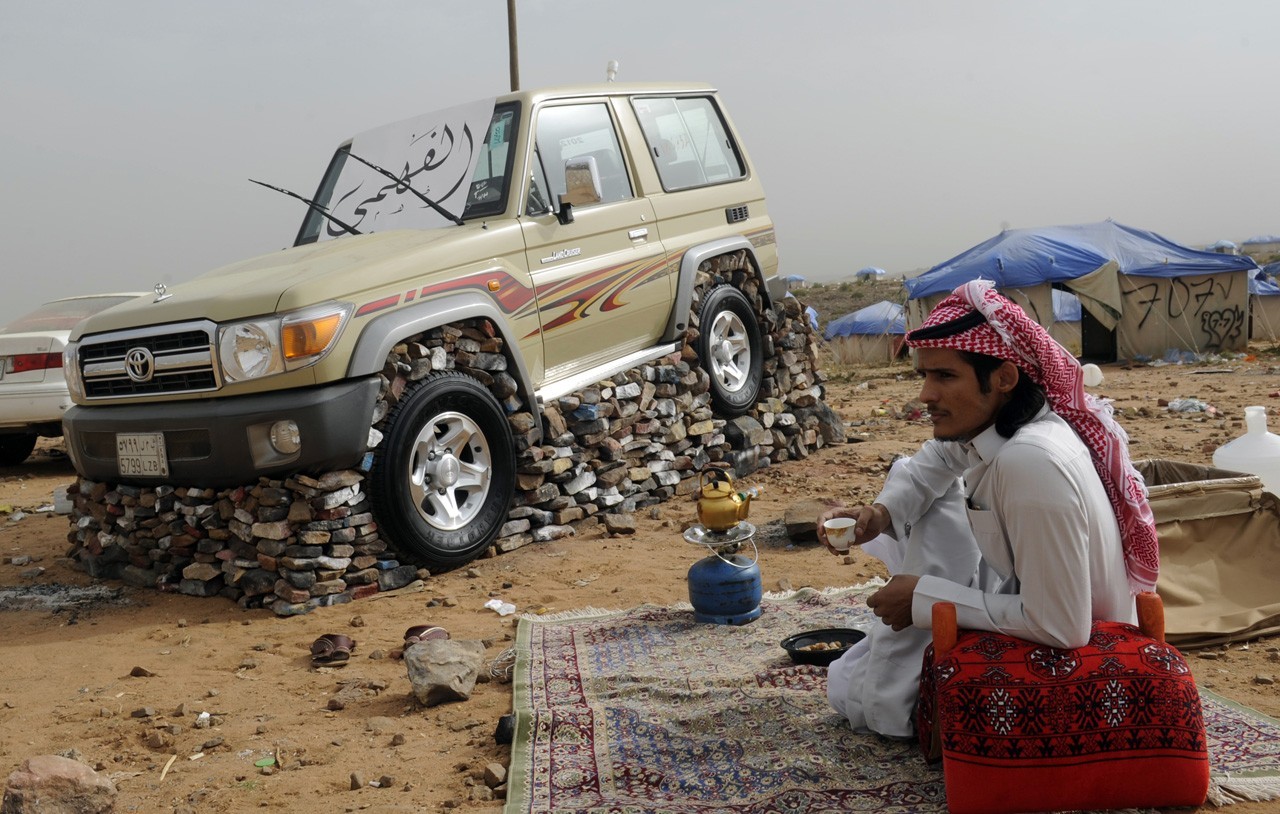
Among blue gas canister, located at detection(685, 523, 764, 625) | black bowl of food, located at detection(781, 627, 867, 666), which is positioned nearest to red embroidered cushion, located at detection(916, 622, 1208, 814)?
black bowl of food, located at detection(781, 627, 867, 666)

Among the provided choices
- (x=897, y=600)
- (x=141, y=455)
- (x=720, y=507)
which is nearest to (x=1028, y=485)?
(x=897, y=600)

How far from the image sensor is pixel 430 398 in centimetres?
557

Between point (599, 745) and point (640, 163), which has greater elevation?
point (640, 163)

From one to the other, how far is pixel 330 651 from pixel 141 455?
5.65 feet

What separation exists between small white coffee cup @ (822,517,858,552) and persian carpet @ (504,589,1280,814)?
60cm

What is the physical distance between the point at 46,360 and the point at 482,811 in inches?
319

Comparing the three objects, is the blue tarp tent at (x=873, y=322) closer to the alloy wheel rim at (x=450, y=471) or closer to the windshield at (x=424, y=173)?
the windshield at (x=424, y=173)

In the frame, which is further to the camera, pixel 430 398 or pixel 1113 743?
pixel 430 398

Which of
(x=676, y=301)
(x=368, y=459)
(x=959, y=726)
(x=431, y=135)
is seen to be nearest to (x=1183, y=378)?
(x=676, y=301)

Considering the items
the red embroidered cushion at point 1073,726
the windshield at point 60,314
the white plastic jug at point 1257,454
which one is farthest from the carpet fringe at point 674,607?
the windshield at point 60,314

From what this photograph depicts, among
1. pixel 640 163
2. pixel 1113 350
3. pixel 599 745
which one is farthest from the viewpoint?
pixel 1113 350

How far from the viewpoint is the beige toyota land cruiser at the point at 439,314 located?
518 cm

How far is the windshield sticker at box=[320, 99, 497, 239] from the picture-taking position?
6523mm

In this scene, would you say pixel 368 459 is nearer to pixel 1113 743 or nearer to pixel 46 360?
pixel 1113 743
